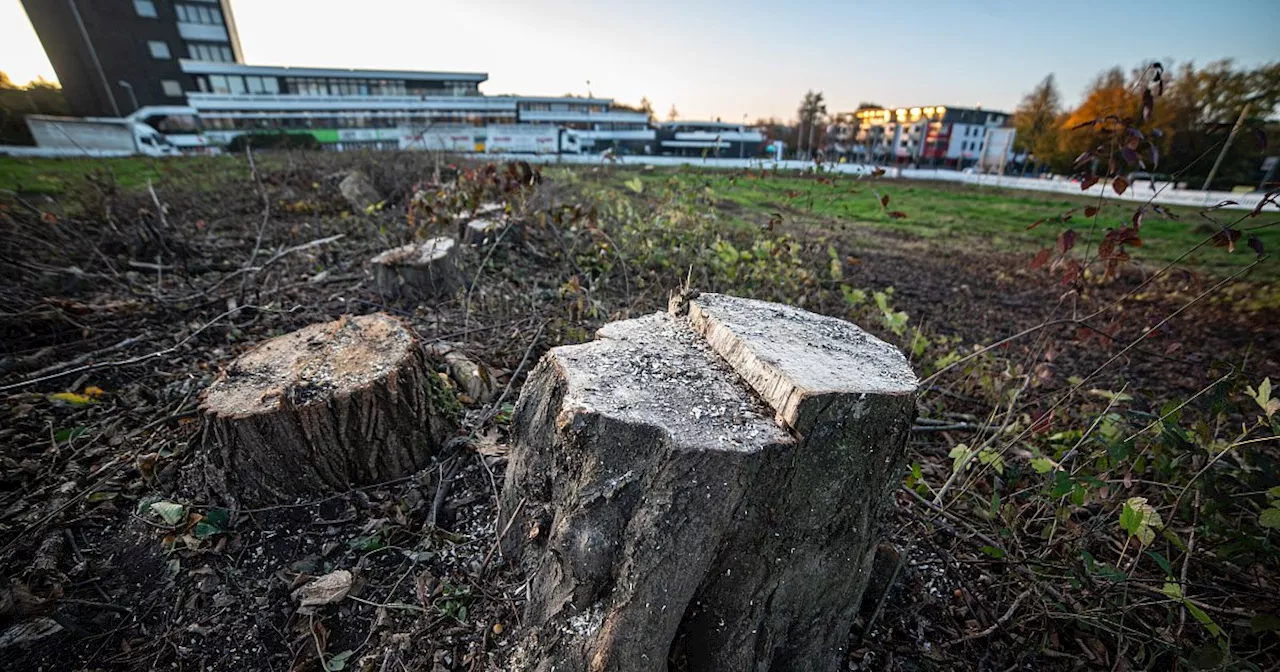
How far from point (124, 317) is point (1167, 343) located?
9.41 metres

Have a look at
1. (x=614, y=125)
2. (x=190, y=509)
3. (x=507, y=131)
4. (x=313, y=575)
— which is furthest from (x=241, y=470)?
(x=614, y=125)

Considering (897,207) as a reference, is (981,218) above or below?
below

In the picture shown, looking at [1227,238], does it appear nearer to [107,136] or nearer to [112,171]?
[112,171]

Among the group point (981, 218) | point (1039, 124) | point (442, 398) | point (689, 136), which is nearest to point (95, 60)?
point (689, 136)

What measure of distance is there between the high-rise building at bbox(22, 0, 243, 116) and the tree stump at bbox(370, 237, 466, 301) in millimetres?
36850

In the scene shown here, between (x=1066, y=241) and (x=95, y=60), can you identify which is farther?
(x=95, y=60)

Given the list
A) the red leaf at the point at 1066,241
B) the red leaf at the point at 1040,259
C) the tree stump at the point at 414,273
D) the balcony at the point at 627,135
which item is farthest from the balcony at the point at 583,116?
the red leaf at the point at 1066,241

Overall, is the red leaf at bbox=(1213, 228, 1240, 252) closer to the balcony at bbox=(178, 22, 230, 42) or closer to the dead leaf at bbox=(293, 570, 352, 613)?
the dead leaf at bbox=(293, 570, 352, 613)

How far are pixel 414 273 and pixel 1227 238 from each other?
4487 millimetres

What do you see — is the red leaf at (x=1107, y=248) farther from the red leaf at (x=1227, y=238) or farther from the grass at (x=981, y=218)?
the grass at (x=981, y=218)

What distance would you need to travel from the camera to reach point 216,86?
105 feet

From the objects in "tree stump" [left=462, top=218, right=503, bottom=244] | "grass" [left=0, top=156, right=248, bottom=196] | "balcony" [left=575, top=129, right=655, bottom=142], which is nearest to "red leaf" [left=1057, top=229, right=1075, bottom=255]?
"tree stump" [left=462, top=218, right=503, bottom=244]

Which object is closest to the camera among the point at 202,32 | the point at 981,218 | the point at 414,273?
the point at 414,273

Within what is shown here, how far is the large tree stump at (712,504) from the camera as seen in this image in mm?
1236
